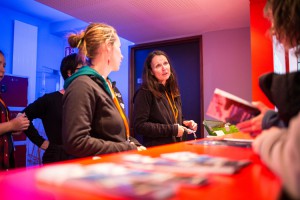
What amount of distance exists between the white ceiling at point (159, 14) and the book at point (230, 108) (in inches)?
109

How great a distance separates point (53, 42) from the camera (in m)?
6.09

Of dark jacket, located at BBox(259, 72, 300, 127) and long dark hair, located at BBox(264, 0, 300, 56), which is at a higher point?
long dark hair, located at BBox(264, 0, 300, 56)

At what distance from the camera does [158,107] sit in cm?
216

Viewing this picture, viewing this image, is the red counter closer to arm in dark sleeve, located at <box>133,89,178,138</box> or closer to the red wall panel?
arm in dark sleeve, located at <box>133,89,178,138</box>

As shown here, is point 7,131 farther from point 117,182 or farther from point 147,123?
point 117,182

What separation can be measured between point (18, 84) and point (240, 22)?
3.62m

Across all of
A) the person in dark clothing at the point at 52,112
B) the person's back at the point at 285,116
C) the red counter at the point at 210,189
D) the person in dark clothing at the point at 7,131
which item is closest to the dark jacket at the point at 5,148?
the person in dark clothing at the point at 7,131

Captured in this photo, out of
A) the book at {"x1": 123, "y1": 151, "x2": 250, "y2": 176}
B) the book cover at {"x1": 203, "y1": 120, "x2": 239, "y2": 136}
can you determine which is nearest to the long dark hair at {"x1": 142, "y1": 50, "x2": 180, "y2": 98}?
the book cover at {"x1": 203, "y1": 120, "x2": 239, "y2": 136}

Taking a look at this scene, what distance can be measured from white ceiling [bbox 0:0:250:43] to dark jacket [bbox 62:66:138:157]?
2446 mm

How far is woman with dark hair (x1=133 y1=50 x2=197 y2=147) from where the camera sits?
2076 millimetres

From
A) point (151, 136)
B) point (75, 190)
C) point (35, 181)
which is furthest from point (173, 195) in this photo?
point (151, 136)

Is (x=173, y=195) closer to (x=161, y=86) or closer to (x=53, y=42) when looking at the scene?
(x=161, y=86)

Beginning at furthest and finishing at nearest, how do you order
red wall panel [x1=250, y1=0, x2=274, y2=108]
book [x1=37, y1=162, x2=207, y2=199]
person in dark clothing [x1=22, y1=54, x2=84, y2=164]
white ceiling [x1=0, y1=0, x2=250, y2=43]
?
1. white ceiling [x1=0, y1=0, x2=250, y2=43]
2. red wall panel [x1=250, y1=0, x2=274, y2=108]
3. person in dark clothing [x1=22, y1=54, x2=84, y2=164]
4. book [x1=37, y1=162, x2=207, y2=199]

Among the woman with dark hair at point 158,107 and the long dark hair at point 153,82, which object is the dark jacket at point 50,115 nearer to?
the woman with dark hair at point 158,107
